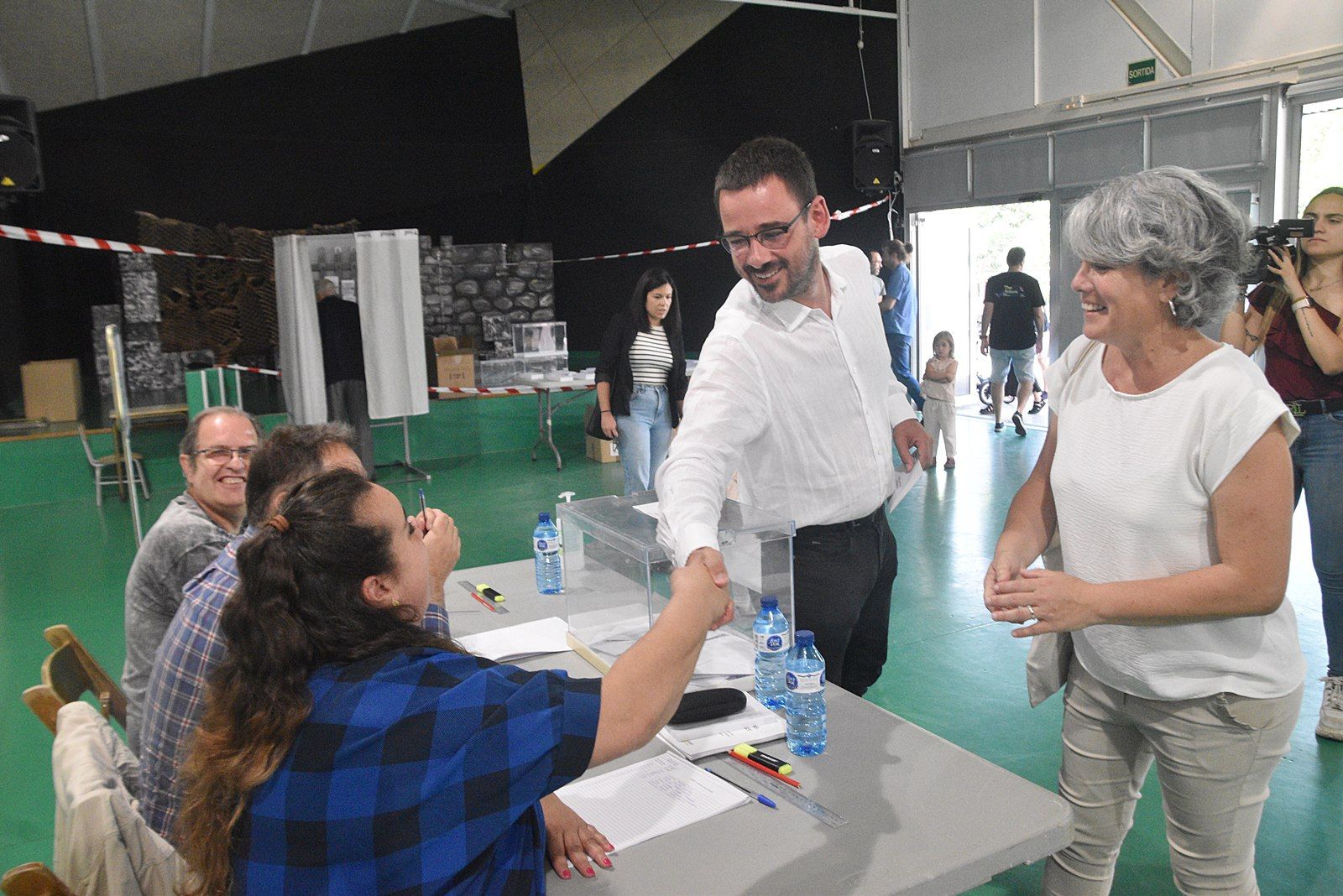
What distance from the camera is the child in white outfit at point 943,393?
24.0 feet

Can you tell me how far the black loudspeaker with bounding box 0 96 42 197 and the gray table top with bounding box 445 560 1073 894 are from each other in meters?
7.30

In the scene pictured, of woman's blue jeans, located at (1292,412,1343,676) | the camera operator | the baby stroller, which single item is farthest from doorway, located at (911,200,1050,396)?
woman's blue jeans, located at (1292,412,1343,676)

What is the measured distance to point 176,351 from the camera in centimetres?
905

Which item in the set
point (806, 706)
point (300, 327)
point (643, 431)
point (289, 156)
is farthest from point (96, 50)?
point (806, 706)

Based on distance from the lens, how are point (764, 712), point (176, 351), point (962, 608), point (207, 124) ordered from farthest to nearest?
1. point (207, 124)
2. point (176, 351)
3. point (962, 608)
4. point (764, 712)

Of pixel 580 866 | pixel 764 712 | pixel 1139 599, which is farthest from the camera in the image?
pixel 764 712

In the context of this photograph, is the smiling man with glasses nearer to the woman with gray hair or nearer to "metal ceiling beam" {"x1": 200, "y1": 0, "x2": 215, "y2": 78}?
the woman with gray hair

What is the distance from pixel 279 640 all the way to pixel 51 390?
836 cm

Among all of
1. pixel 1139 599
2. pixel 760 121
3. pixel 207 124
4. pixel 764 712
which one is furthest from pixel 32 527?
pixel 760 121

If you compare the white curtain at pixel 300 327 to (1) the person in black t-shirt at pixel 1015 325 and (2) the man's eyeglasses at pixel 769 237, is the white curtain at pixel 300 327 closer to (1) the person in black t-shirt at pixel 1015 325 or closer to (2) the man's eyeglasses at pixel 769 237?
(1) the person in black t-shirt at pixel 1015 325

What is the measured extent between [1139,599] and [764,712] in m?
0.72

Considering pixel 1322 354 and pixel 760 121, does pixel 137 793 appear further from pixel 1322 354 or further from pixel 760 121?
pixel 760 121

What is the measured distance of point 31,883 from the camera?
4.25ft

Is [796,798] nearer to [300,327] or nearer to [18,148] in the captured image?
[300,327]
